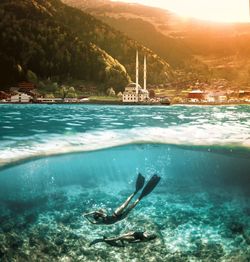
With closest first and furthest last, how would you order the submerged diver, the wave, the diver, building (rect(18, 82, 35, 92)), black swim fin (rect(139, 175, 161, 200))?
the diver, the submerged diver, black swim fin (rect(139, 175, 161, 200)), the wave, building (rect(18, 82, 35, 92))

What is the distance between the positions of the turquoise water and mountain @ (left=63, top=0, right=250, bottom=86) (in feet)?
1.84

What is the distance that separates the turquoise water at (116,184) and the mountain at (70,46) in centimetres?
44

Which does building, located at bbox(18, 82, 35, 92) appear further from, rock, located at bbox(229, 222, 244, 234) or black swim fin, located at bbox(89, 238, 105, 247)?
rock, located at bbox(229, 222, 244, 234)

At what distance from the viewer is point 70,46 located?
207 inches

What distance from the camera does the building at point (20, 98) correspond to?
5.08 metres

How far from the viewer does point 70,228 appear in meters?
4.69

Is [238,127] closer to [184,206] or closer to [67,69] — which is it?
[184,206]

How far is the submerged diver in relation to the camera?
461 cm

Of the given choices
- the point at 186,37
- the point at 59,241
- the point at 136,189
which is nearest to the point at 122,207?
the point at 136,189

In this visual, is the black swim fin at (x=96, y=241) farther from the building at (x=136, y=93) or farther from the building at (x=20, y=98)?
the building at (x=20, y=98)

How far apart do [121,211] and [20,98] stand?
1.85m

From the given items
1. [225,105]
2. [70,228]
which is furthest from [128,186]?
[225,105]

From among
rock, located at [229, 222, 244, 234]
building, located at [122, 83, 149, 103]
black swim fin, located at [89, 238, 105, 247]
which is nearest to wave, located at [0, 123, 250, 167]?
building, located at [122, 83, 149, 103]

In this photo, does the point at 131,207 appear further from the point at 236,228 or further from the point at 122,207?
the point at 236,228
